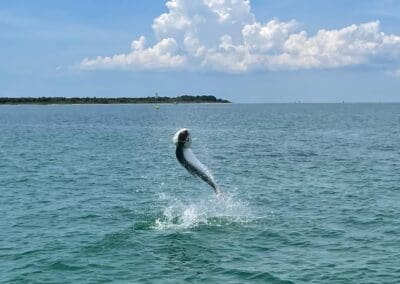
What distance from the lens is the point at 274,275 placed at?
788 inches

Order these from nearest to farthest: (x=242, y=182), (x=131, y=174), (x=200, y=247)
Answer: (x=200, y=247), (x=242, y=182), (x=131, y=174)

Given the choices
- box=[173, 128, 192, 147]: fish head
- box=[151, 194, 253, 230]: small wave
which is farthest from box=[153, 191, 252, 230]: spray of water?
box=[173, 128, 192, 147]: fish head

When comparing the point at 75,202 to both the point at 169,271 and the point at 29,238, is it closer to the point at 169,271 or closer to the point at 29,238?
the point at 29,238

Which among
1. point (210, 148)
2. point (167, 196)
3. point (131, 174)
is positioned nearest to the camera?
point (167, 196)

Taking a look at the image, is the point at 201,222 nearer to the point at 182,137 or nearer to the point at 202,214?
the point at 202,214

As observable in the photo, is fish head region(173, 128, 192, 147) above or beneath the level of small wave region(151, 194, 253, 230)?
above

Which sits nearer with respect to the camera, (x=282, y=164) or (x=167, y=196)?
(x=167, y=196)

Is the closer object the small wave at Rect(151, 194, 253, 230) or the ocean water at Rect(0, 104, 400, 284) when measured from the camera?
the ocean water at Rect(0, 104, 400, 284)

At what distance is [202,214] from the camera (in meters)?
29.0

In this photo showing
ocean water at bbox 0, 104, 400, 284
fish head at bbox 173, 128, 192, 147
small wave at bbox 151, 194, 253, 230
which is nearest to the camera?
fish head at bbox 173, 128, 192, 147

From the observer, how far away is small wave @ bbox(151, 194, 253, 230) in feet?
89.2

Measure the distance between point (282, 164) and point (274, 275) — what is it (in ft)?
103

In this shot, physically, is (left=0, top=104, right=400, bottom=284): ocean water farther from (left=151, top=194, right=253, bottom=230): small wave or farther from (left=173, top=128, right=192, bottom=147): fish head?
(left=173, top=128, right=192, bottom=147): fish head

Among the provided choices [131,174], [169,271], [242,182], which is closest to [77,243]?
[169,271]
